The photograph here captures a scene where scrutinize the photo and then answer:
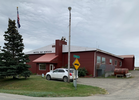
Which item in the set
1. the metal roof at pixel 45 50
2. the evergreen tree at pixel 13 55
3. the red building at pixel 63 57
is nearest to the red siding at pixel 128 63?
the red building at pixel 63 57

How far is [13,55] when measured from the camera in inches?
810

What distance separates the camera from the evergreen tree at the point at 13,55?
63.8 feet

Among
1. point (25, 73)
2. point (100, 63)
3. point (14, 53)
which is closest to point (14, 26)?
point (14, 53)

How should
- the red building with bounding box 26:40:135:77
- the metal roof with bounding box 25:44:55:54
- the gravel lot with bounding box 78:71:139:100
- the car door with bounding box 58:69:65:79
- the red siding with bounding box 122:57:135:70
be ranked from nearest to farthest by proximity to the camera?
the gravel lot with bounding box 78:71:139:100 → the car door with bounding box 58:69:65:79 → the red building with bounding box 26:40:135:77 → the metal roof with bounding box 25:44:55:54 → the red siding with bounding box 122:57:135:70

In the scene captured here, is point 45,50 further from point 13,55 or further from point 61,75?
point 61,75

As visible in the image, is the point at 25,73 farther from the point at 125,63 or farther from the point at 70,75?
the point at 125,63

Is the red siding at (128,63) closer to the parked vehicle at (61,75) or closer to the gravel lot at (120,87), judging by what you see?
the gravel lot at (120,87)

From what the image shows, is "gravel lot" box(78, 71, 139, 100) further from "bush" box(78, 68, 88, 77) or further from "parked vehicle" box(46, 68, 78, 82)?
"bush" box(78, 68, 88, 77)

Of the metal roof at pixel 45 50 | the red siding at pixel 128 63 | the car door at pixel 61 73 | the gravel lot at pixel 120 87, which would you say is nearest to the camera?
the gravel lot at pixel 120 87

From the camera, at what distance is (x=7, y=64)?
19.8 metres

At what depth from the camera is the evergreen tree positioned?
A: 1945cm

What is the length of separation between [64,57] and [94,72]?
7547mm

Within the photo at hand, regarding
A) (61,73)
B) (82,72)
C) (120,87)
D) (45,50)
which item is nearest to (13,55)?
(61,73)

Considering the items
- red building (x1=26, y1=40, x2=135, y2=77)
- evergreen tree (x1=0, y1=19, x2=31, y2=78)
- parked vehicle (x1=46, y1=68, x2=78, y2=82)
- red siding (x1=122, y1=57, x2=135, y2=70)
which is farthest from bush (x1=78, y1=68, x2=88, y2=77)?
red siding (x1=122, y1=57, x2=135, y2=70)
